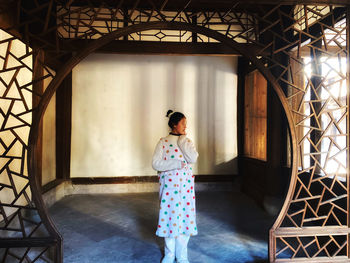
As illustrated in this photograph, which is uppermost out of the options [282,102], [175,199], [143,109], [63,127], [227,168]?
[143,109]

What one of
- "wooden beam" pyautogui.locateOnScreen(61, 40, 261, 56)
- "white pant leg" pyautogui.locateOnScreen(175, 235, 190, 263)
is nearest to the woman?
"white pant leg" pyautogui.locateOnScreen(175, 235, 190, 263)

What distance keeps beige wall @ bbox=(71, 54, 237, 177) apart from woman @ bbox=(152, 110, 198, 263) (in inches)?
131

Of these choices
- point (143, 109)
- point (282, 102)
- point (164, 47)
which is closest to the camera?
point (282, 102)

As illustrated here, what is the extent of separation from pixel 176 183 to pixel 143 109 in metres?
3.52

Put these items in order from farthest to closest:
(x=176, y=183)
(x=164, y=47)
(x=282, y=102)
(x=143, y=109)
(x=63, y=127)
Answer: (x=143, y=109)
(x=63, y=127)
(x=164, y=47)
(x=282, y=102)
(x=176, y=183)

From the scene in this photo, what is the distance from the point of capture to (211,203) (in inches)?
195

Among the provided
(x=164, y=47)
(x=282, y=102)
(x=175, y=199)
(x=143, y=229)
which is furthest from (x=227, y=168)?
(x=175, y=199)

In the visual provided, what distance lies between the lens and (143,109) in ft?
19.1

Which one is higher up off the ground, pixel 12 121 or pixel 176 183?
pixel 12 121

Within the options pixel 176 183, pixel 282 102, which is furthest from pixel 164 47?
pixel 176 183

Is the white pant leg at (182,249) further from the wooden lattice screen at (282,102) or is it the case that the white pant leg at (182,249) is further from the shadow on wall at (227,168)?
the shadow on wall at (227,168)

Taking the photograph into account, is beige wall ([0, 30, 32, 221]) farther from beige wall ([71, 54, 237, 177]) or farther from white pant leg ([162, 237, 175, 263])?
white pant leg ([162, 237, 175, 263])

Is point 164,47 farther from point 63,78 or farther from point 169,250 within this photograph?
point 169,250

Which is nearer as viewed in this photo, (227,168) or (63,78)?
(63,78)
